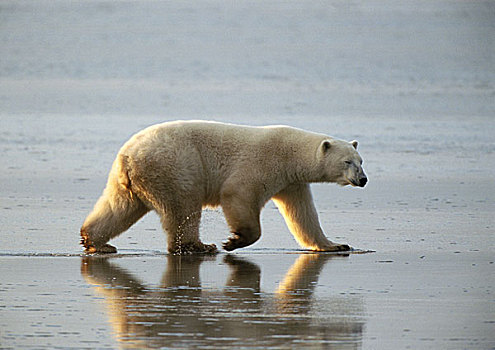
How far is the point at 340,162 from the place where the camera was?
946cm

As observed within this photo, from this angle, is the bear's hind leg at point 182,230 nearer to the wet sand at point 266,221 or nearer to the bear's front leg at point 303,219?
the wet sand at point 266,221

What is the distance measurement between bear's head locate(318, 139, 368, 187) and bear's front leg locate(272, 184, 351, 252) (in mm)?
310

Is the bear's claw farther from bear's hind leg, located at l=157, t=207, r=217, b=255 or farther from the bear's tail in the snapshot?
bear's hind leg, located at l=157, t=207, r=217, b=255

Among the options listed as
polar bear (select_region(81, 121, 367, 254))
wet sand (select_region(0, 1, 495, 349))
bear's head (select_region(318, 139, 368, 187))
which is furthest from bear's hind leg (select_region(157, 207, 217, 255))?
bear's head (select_region(318, 139, 368, 187))

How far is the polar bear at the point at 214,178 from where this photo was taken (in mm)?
8977

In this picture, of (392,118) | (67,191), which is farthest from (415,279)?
(392,118)

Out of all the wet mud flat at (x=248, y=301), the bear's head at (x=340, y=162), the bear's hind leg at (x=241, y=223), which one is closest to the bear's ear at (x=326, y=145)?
the bear's head at (x=340, y=162)

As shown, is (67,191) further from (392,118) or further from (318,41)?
(318,41)

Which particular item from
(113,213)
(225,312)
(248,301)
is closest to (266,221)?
(113,213)

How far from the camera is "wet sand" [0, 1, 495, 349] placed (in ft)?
19.6

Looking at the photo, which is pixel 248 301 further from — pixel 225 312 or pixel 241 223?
pixel 241 223

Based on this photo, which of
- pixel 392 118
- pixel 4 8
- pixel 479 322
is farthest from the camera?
pixel 4 8

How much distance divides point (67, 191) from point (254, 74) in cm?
2422

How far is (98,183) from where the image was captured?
1326cm
